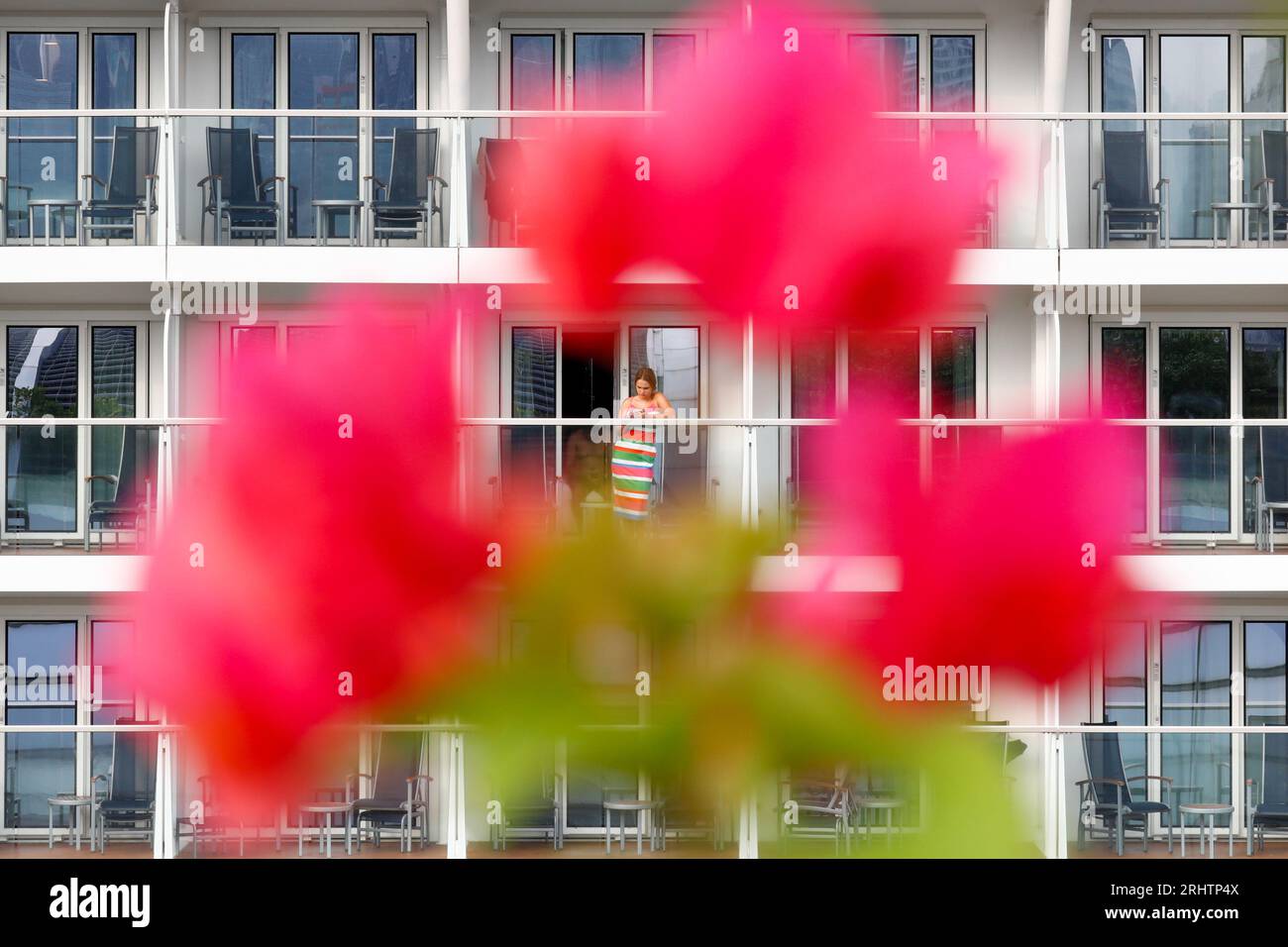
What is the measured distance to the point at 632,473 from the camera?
134cm

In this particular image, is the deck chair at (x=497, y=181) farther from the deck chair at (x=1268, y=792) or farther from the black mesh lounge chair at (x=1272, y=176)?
the deck chair at (x=1268, y=792)

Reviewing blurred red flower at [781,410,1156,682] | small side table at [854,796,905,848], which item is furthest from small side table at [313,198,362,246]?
blurred red flower at [781,410,1156,682]

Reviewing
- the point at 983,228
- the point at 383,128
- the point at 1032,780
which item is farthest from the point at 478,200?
the point at 1032,780

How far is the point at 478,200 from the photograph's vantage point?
3.11 meters

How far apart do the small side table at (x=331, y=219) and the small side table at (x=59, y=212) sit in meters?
0.75

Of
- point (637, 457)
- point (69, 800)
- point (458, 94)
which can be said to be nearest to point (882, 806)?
point (637, 457)

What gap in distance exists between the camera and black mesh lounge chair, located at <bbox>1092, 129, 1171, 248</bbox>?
3.30 metres

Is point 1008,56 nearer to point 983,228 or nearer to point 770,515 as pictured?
point 983,228

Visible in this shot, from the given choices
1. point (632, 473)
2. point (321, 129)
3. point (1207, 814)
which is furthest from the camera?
point (321, 129)

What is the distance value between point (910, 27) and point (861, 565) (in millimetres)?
2319

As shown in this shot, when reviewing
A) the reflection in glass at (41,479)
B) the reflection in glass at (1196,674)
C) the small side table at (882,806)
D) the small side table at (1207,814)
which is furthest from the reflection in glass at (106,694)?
the reflection in glass at (1196,674)

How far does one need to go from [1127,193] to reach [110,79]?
9.11ft

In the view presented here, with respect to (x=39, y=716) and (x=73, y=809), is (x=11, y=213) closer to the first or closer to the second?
(x=39, y=716)

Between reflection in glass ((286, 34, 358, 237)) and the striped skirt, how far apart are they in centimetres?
221
